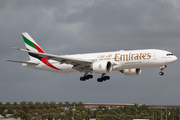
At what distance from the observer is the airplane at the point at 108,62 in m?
50.8

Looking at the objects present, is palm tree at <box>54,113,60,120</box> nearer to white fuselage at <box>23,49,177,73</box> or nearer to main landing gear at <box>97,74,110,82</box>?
main landing gear at <box>97,74,110,82</box>

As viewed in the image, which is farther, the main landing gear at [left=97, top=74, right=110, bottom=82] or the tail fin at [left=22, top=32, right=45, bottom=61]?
the tail fin at [left=22, top=32, right=45, bottom=61]

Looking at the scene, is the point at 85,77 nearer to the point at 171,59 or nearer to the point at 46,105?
the point at 171,59

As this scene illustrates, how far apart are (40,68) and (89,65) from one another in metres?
12.5

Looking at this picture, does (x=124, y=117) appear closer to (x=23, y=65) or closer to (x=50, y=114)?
(x=50, y=114)

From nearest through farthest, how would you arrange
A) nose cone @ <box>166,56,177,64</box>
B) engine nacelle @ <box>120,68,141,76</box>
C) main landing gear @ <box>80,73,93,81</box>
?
nose cone @ <box>166,56,177,64</box>, main landing gear @ <box>80,73,93,81</box>, engine nacelle @ <box>120,68,141,76</box>

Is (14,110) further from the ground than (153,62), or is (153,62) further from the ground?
(153,62)

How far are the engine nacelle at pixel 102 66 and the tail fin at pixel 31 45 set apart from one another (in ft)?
51.6

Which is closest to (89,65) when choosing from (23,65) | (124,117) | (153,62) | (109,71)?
(109,71)

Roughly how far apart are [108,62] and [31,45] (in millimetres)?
20119

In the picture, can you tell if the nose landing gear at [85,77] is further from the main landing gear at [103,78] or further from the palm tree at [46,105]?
the palm tree at [46,105]

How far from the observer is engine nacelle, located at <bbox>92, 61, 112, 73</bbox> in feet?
170

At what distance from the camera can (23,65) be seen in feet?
206

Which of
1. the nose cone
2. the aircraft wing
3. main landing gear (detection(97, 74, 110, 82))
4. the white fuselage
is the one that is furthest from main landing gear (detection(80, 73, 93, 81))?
the nose cone
